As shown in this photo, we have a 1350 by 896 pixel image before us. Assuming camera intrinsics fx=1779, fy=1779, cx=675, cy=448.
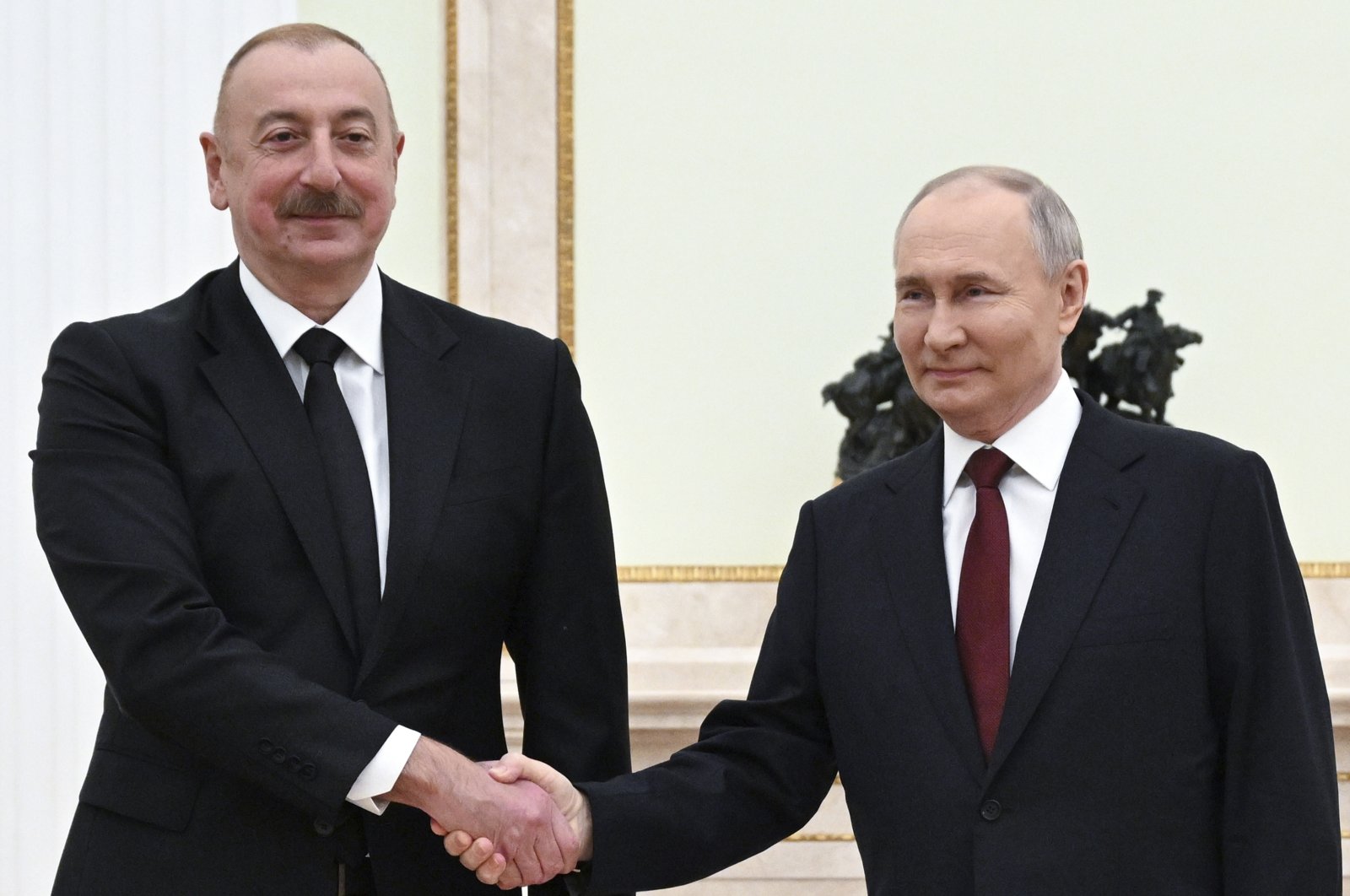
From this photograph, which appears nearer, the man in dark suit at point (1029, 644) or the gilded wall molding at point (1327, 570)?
the man in dark suit at point (1029, 644)

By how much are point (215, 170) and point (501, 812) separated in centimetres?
94

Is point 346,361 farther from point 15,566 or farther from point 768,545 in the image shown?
point 768,545

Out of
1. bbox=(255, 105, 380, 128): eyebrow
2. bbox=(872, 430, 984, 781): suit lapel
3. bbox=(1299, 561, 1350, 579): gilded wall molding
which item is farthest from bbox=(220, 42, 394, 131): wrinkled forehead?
bbox=(1299, 561, 1350, 579): gilded wall molding

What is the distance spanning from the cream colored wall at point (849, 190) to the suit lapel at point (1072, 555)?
9.75 ft

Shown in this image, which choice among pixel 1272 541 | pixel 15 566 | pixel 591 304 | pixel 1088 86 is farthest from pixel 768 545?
pixel 1272 541

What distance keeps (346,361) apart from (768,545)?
297 cm

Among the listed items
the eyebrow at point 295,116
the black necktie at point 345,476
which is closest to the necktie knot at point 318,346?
the black necktie at point 345,476

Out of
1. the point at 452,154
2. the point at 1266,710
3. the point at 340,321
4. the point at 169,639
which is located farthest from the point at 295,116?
the point at 452,154

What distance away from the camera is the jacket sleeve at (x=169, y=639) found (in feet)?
6.93

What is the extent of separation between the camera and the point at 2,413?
15.0ft

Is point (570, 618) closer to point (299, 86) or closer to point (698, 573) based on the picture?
point (299, 86)

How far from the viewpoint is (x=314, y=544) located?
2148mm

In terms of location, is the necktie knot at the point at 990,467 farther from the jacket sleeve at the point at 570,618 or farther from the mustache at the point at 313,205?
the mustache at the point at 313,205

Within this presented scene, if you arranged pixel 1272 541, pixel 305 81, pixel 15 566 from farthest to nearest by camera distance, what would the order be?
pixel 15 566
pixel 305 81
pixel 1272 541
